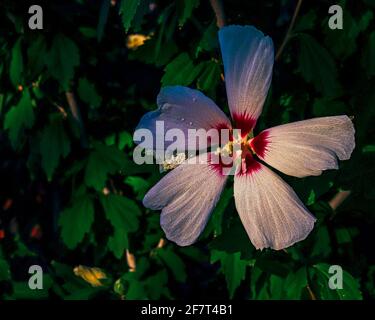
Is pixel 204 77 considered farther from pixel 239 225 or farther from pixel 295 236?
pixel 295 236

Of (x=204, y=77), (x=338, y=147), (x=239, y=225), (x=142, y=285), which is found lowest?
(x=142, y=285)

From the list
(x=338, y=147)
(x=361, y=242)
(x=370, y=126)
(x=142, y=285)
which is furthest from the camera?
(x=361, y=242)

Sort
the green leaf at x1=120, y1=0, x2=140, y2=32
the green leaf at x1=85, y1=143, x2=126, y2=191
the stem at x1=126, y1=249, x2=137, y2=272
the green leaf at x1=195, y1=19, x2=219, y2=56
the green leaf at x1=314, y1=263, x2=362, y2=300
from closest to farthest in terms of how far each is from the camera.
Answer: the green leaf at x1=120, y1=0, x2=140, y2=32, the green leaf at x1=195, y1=19, x2=219, y2=56, the green leaf at x1=314, y1=263, x2=362, y2=300, the green leaf at x1=85, y1=143, x2=126, y2=191, the stem at x1=126, y1=249, x2=137, y2=272

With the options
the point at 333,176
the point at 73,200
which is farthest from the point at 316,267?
the point at 73,200

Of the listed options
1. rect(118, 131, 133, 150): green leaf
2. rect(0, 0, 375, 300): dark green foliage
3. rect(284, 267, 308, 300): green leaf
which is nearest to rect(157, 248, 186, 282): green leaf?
rect(0, 0, 375, 300): dark green foliage

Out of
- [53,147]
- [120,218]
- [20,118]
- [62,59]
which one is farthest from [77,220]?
[62,59]

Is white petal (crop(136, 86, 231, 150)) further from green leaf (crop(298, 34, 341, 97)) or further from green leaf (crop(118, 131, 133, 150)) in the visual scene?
green leaf (crop(118, 131, 133, 150))

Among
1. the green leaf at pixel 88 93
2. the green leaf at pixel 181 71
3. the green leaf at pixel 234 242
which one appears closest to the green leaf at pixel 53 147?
the green leaf at pixel 88 93
